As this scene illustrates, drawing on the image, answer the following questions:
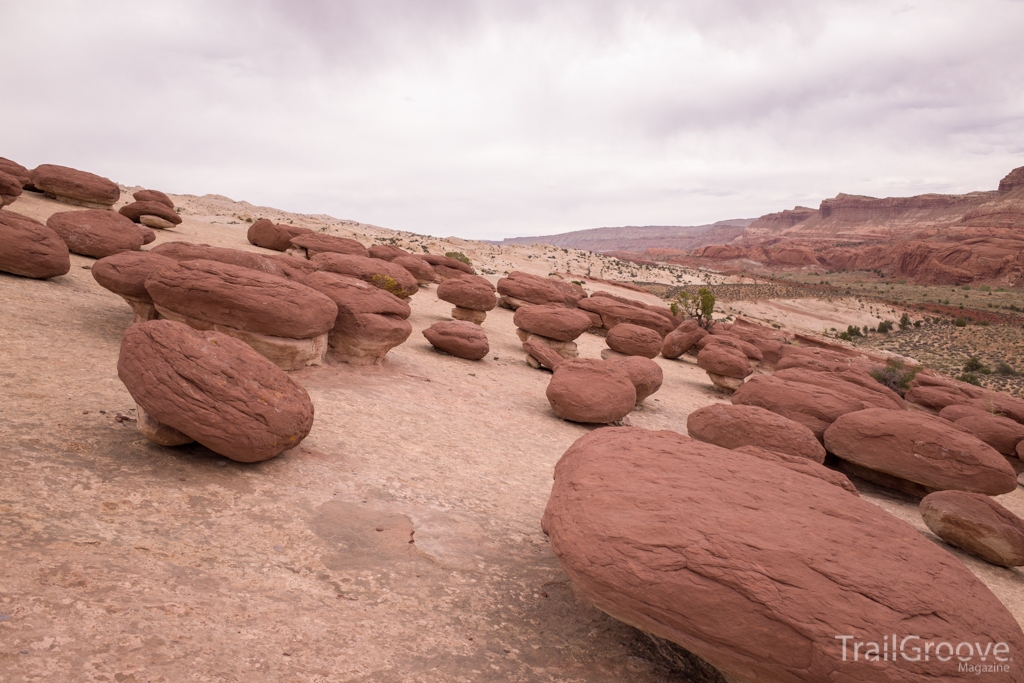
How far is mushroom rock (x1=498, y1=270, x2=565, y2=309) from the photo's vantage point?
2403 centimetres

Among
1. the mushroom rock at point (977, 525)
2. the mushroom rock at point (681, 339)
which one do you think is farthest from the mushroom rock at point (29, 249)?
the mushroom rock at point (681, 339)

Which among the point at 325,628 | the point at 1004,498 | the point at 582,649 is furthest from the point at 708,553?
the point at 1004,498

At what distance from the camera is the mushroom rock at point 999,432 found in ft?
43.5

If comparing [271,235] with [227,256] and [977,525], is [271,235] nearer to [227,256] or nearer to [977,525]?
[227,256]

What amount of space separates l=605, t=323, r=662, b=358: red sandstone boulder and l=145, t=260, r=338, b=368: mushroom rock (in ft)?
41.0

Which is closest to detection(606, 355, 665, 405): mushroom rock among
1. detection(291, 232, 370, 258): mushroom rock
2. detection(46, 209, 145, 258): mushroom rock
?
detection(291, 232, 370, 258): mushroom rock

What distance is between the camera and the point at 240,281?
8.99 m

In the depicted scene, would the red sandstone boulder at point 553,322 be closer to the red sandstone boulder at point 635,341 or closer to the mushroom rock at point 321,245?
the red sandstone boulder at point 635,341

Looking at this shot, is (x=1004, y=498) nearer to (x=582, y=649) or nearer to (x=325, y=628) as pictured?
(x=582, y=649)

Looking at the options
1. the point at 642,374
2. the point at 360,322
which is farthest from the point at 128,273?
the point at 642,374

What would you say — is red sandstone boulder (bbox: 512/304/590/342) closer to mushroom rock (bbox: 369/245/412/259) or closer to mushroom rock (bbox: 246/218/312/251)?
mushroom rock (bbox: 369/245/412/259)

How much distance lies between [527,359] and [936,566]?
13.4 metres

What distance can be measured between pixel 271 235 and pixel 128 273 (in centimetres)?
1549

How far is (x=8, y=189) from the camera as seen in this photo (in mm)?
17156
